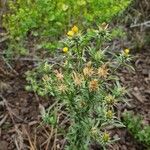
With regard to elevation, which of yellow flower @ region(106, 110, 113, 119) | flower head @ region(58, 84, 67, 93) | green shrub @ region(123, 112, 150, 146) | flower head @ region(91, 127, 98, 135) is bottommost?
green shrub @ region(123, 112, 150, 146)

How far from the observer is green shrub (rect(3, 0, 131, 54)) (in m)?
3.69

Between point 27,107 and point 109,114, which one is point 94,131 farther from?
point 27,107

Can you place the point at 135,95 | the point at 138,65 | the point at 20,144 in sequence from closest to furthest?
the point at 20,144
the point at 135,95
the point at 138,65

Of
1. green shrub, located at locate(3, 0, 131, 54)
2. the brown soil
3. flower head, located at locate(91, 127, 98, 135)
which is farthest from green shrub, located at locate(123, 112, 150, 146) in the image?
flower head, located at locate(91, 127, 98, 135)

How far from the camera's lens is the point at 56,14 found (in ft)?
12.1

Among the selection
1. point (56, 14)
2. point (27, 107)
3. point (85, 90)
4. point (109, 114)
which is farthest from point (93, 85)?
point (27, 107)

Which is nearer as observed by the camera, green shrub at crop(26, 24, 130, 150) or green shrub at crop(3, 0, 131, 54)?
green shrub at crop(26, 24, 130, 150)

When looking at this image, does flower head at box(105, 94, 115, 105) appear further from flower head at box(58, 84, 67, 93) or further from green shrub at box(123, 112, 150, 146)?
green shrub at box(123, 112, 150, 146)

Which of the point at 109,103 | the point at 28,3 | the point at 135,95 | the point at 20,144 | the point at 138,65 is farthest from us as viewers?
the point at 138,65

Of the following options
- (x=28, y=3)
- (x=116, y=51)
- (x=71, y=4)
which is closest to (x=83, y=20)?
(x=71, y=4)

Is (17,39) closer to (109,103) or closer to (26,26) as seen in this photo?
(26,26)

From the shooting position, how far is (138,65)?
457 cm

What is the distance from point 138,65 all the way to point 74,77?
6.04ft

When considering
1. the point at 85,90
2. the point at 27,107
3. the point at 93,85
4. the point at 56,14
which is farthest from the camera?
the point at 27,107
